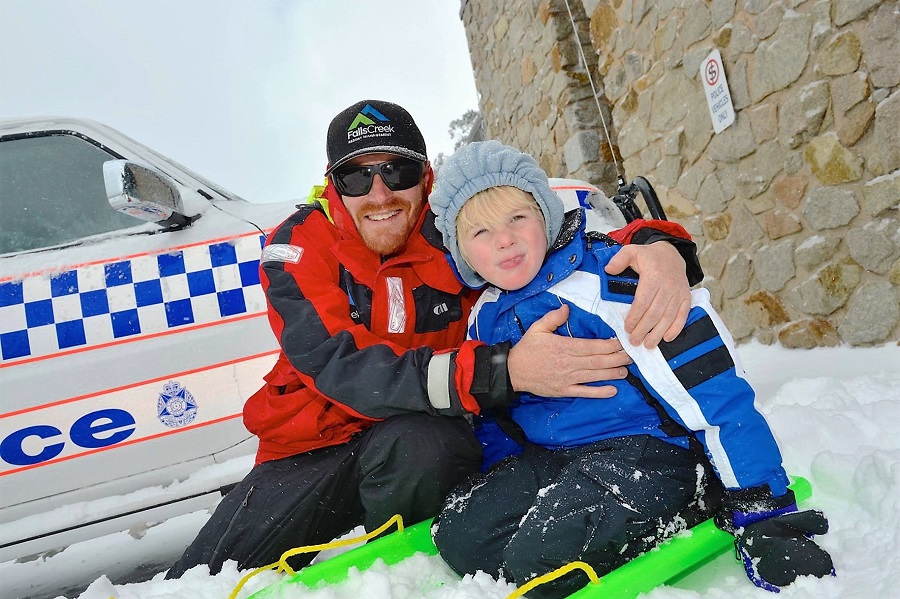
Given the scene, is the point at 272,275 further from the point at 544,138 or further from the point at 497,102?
the point at 497,102

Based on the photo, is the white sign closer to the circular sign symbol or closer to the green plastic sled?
the circular sign symbol

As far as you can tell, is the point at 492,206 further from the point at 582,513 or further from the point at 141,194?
the point at 141,194

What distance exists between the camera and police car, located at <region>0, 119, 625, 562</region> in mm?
1999

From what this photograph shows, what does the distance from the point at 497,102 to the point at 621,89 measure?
7.16 feet

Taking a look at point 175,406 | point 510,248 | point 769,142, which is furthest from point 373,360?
point 769,142

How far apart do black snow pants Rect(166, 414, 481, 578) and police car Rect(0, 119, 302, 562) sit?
467 millimetres

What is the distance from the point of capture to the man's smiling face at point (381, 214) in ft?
5.75

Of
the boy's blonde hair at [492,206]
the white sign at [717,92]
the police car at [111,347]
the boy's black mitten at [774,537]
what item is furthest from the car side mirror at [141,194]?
the white sign at [717,92]

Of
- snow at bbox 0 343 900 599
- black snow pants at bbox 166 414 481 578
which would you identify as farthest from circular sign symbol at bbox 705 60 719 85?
black snow pants at bbox 166 414 481 578

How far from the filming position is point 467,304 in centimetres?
180

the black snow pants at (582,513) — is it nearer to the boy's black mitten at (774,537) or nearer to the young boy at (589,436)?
the young boy at (589,436)

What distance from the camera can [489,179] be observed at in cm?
148

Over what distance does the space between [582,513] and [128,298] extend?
1.77 metres

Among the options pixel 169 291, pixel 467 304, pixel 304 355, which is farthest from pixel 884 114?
pixel 169 291
